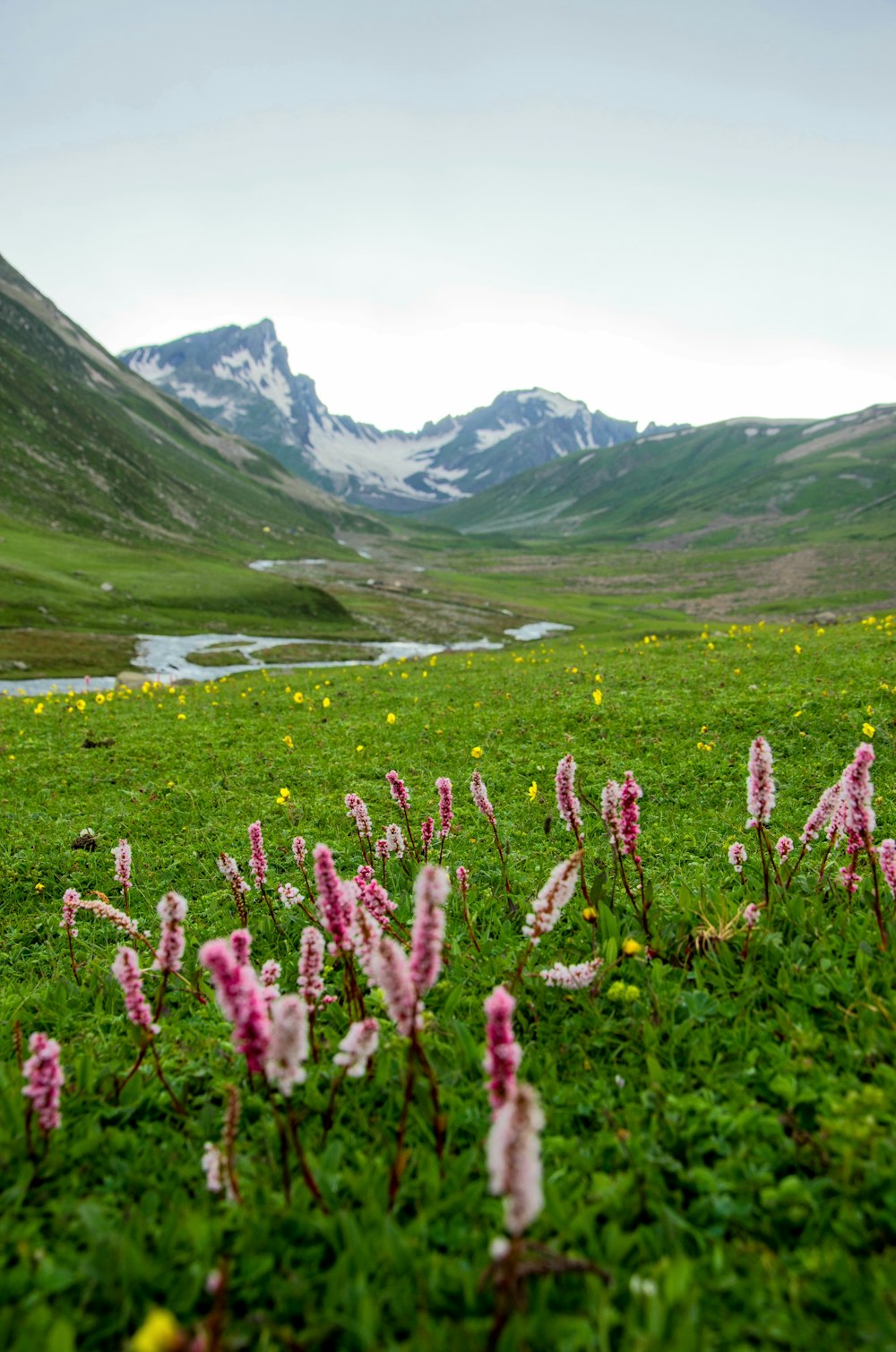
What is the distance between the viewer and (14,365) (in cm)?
14625

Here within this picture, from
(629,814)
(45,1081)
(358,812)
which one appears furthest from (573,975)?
(45,1081)

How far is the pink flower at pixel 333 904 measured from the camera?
12.4ft

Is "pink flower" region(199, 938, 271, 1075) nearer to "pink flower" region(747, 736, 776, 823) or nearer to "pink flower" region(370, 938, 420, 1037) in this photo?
"pink flower" region(370, 938, 420, 1037)

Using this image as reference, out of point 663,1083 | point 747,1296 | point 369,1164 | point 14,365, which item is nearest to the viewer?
point 747,1296

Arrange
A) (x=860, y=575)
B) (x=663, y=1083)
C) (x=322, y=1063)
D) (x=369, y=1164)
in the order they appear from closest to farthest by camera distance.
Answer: (x=369, y=1164) → (x=663, y=1083) → (x=322, y=1063) → (x=860, y=575)

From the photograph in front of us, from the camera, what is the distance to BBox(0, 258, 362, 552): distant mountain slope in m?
120

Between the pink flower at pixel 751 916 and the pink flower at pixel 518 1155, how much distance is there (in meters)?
4.03

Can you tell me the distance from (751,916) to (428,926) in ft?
13.0

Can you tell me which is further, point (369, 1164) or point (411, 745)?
point (411, 745)

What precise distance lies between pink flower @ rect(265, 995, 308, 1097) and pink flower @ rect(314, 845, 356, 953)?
2.28ft

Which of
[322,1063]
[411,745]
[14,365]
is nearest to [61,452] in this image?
[14,365]

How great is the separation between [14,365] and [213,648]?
13262cm

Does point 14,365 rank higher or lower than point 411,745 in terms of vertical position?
higher

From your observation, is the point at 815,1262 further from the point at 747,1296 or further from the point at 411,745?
the point at 411,745
